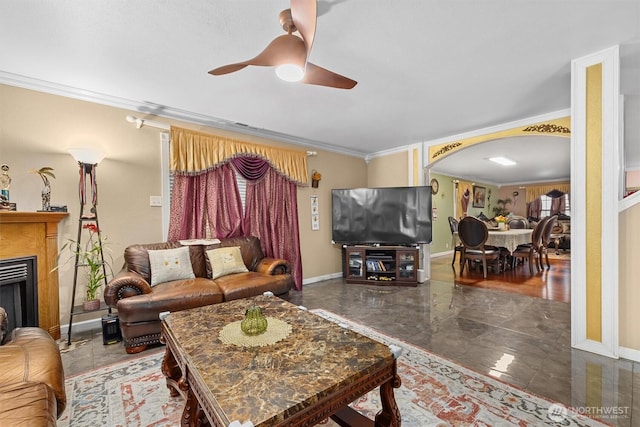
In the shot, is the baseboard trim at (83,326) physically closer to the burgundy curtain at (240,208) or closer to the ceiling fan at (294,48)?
the burgundy curtain at (240,208)

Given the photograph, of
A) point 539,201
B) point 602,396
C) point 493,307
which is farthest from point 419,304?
point 539,201

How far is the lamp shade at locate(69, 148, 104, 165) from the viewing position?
254 centimetres

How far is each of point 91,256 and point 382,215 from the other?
3.93 meters

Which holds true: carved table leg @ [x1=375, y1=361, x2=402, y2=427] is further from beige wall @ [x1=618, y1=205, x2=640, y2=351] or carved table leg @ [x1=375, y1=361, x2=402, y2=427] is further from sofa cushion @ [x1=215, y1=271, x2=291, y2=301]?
beige wall @ [x1=618, y1=205, x2=640, y2=351]

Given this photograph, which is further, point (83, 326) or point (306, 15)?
point (83, 326)

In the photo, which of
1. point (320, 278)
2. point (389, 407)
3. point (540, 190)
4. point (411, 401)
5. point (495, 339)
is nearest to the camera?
point (389, 407)

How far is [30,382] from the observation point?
1227 millimetres

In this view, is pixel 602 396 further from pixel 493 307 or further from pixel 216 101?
pixel 216 101

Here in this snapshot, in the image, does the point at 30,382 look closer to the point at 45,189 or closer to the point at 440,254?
the point at 45,189

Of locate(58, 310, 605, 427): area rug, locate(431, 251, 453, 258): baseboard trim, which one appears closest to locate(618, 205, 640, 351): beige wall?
locate(58, 310, 605, 427): area rug

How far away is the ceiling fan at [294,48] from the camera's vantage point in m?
1.36

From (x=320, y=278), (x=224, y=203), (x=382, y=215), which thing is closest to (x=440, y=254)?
(x=382, y=215)

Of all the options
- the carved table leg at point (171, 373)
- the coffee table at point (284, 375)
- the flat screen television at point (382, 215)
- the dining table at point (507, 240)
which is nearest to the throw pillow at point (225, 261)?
the carved table leg at point (171, 373)

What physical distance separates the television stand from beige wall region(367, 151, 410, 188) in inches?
48.9
